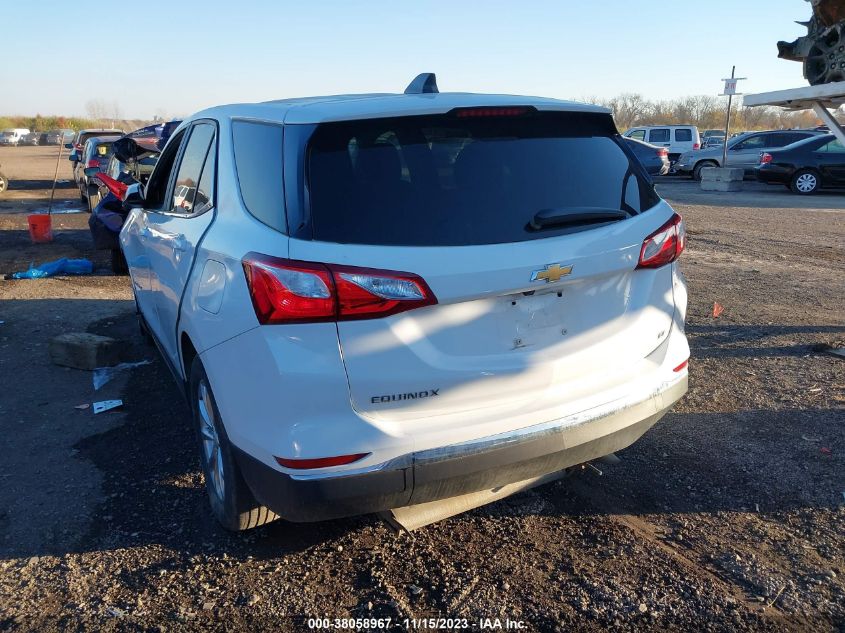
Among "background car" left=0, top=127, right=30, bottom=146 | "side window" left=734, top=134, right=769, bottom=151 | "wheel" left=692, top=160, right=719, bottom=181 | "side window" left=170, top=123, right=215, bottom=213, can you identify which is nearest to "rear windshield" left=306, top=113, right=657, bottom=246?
"side window" left=170, top=123, right=215, bottom=213

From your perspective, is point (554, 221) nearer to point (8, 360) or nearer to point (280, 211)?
point (280, 211)

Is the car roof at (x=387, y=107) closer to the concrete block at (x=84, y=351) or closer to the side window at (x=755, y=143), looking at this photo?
the concrete block at (x=84, y=351)

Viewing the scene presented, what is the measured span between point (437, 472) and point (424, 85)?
1.98 m

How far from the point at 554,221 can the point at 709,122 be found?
8719 cm

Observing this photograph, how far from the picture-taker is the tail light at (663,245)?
118 inches

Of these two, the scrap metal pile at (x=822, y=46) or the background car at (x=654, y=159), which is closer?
the scrap metal pile at (x=822, y=46)

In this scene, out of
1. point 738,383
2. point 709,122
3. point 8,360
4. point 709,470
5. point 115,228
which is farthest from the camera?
point 709,122

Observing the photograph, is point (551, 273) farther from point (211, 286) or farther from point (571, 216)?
point (211, 286)

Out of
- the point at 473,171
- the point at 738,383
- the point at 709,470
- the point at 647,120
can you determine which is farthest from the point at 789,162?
the point at 647,120

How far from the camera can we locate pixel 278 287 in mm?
2457

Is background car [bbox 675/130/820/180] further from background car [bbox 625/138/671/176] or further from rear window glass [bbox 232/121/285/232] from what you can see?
rear window glass [bbox 232/121/285/232]

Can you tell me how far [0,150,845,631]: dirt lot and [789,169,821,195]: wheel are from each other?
1660 centimetres

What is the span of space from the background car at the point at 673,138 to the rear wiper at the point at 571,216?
28.9 meters

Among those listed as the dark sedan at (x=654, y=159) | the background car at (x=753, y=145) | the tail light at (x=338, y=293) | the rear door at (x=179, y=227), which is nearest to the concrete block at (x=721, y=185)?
the background car at (x=753, y=145)
